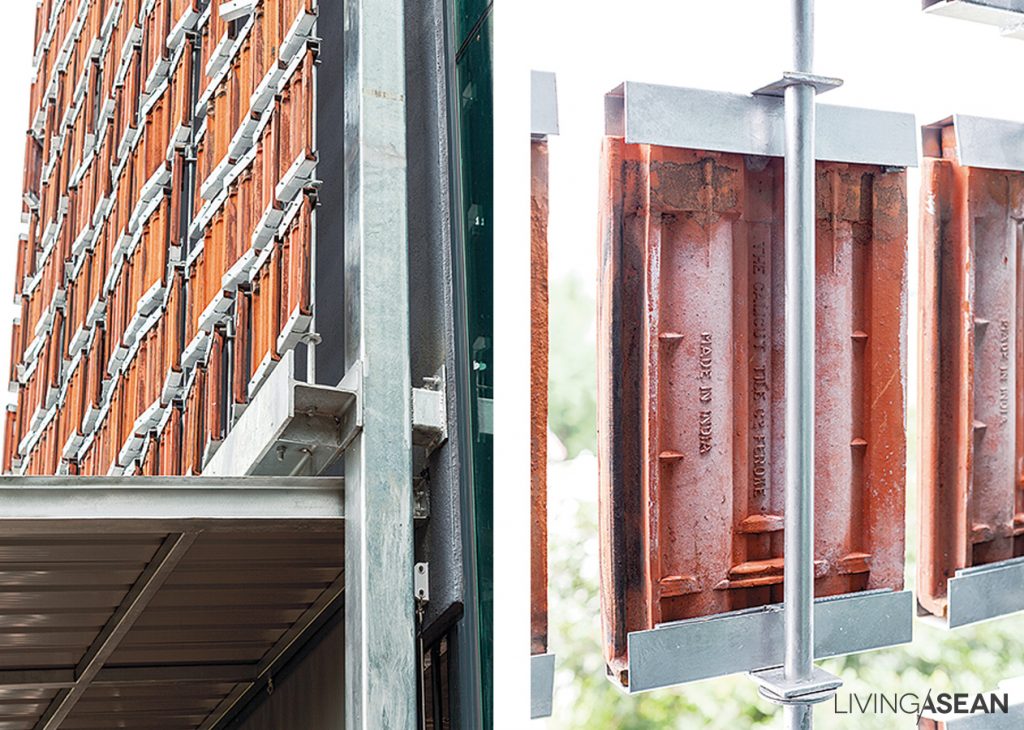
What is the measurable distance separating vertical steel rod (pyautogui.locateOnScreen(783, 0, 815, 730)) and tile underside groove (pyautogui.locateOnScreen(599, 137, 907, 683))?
0.08 metres

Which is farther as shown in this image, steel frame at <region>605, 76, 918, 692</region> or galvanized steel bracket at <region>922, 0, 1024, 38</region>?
galvanized steel bracket at <region>922, 0, 1024, 38</region>

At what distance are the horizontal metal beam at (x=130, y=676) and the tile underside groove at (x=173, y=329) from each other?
0.02 meters

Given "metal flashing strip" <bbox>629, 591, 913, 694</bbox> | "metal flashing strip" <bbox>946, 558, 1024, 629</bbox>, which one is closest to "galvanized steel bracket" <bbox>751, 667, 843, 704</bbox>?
"metal flashing strip" <bbox>629, 591, 913, 694</bbox>

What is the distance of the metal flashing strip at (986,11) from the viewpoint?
4.11m

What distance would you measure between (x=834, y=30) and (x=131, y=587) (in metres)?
3.51

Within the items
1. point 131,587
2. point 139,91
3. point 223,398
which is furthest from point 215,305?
point 139,91

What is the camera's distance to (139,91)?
9.57 m

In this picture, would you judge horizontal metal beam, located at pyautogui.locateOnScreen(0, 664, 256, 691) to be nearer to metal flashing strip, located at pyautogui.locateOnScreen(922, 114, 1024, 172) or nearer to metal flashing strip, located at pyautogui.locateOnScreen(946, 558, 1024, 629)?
metal flashing strip, located at pyautogui.locateOnScreen(946, 558, 1024, 629)

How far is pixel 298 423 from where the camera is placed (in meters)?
4.65

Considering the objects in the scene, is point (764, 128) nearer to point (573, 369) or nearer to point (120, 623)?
point (573, 369)

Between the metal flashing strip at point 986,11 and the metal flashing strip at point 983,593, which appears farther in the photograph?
the metal flashing strip at point 986,11

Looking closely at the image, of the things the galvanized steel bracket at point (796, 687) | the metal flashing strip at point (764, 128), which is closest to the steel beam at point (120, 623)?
the galvanized steel bracket at point (796, 687)

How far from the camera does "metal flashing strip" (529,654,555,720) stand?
4082mm

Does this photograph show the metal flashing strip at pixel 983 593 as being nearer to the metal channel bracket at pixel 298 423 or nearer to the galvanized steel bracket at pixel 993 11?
the galvanized steel bracket at pixel 993 11
